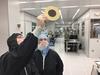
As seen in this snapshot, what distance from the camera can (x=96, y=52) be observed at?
27.5 ft

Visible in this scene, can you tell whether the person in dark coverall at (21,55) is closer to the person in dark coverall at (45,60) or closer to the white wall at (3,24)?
the person in dark coverall at (45,60)

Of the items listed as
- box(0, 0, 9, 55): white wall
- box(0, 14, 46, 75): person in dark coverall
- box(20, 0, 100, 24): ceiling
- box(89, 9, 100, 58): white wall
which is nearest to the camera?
box(0, 14, 46, 75): person in dark coverall

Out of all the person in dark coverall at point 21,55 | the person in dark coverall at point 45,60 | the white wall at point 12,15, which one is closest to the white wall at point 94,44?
the white wall at point 12,15

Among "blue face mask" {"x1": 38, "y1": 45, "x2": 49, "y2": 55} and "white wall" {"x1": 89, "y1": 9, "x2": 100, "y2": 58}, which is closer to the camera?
"blue face mask" {"x1": 38, "y1": 45, "x2": 49, "y2": 55}

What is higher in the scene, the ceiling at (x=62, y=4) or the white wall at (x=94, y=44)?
the ceiling at (x=62, y=4)

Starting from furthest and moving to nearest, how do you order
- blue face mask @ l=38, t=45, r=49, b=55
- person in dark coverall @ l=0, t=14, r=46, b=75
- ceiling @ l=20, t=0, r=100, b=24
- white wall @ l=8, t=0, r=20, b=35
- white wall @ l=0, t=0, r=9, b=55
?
1. ceiling @ l=20, t=0, r=100, b=24
2. white wall @ l=8, t=0, r=20, b=35
3. white wall @ l=0, t=0, r=9, b=55
4. blue face mask @ l=38, t=45, r=49, b=55
5. person in dark coverall @ l=0, t=14, r=46, b=75

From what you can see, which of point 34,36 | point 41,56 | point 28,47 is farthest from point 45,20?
point 41,56

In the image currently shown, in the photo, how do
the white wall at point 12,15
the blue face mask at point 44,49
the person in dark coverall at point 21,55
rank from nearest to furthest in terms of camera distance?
the person in dark coverall at point 21,55
the blue face mask at point 44,49
the white wall at point 12,15

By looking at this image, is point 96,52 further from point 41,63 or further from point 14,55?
point 14,55

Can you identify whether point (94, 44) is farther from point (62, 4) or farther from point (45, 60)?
point (45, 60)

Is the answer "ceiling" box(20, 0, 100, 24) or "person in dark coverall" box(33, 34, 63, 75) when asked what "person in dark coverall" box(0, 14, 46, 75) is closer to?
"person in dark coverall" box(33, 34, 63, 75)

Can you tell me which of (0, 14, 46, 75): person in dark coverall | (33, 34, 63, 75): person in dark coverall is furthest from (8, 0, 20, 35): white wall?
(0, 14, 46, 75): person in dark coverall

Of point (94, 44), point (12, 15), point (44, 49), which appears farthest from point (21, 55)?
point (94, 44)

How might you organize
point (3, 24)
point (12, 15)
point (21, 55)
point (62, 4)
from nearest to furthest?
point (21, 55), point (3, 24), point (12, 15), point (62, 4)
